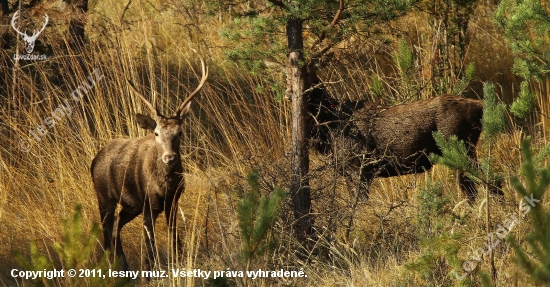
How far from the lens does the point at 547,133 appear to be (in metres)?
8.49

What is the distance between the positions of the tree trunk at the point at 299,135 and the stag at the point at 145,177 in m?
0.99

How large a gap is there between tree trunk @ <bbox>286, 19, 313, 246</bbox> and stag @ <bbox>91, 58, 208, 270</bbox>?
987mm

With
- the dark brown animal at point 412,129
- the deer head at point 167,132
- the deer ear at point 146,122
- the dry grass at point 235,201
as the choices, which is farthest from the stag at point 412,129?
the deer ear at point 146,122

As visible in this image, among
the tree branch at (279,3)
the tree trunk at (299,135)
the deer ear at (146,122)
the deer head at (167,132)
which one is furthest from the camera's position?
the deer ear at (146,122)

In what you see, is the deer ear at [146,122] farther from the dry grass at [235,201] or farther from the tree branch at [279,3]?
the tree branch at [279,3]

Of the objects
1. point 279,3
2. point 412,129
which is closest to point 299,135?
point 279,3

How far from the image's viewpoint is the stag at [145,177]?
20.6ft

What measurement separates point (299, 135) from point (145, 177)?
4.82ft

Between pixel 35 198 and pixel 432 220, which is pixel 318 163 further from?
pixel 35 198

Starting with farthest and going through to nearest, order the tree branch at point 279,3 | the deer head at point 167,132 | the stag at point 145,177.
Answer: the stag at point 145,177 → the deer head at point 167,132 → the tree branch at point 279,3

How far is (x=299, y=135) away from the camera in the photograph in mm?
5777

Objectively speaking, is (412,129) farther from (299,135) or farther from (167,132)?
(167,132)

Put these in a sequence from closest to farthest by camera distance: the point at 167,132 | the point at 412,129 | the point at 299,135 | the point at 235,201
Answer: the point at 299,135 < the point at 167,132 < the point at 235,201 < the point at 412,129

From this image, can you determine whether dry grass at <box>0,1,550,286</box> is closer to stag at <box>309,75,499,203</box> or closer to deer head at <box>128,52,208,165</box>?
stag at <box>309,75,499,203</box>
